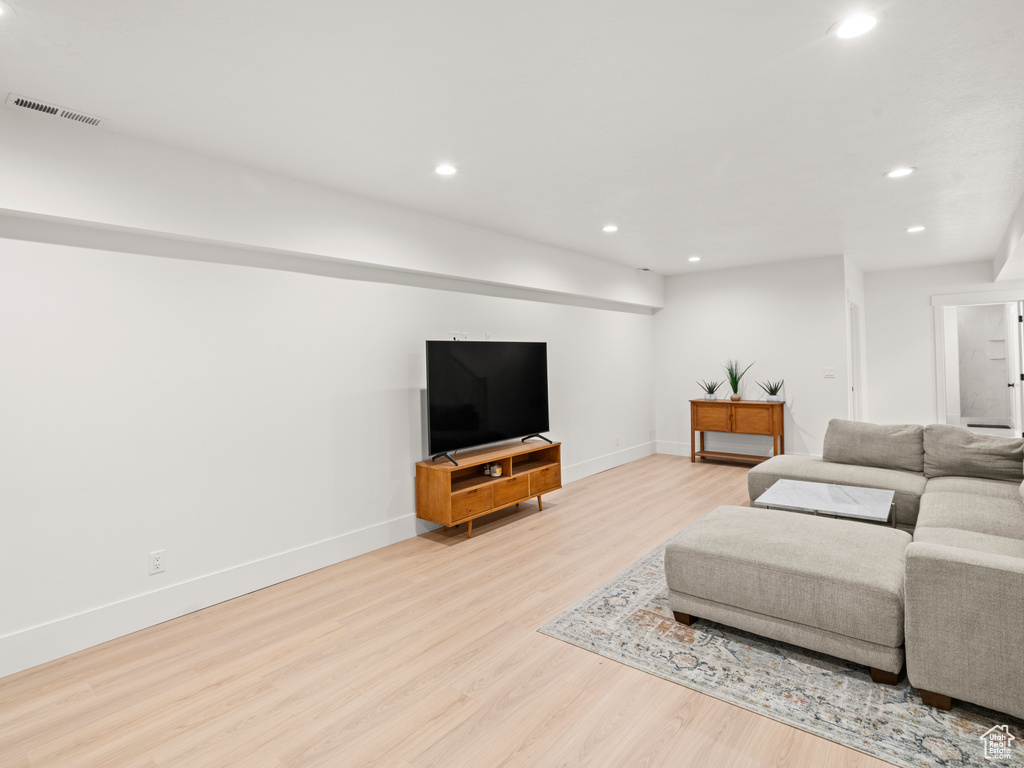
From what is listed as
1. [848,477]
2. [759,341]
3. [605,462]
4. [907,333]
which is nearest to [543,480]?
[605,462]

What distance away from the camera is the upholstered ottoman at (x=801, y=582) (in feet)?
6.96

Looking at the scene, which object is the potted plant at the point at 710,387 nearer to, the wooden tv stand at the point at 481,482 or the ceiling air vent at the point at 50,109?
the wooden tv stand at the point at 481,482

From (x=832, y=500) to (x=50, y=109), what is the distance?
15.5 feet

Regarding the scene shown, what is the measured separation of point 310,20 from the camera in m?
1.81

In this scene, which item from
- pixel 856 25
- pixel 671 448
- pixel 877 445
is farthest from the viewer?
pixel 671 448

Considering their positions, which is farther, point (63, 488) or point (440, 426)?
point (440, 426)

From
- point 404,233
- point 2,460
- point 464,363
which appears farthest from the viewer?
point 464,363

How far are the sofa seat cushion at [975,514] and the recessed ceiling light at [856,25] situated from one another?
241 cm

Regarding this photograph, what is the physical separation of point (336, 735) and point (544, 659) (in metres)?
0.92

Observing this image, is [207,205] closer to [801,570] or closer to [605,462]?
[801,570]

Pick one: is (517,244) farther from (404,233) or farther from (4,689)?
(4,689)

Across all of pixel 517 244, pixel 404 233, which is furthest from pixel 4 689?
pixel 517 244

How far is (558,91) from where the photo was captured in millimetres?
2307

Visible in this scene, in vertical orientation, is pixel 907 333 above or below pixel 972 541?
above
